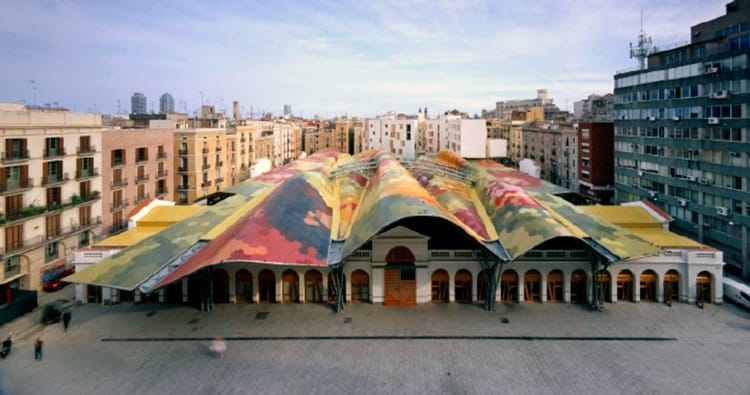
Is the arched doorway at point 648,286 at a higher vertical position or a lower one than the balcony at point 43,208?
lower

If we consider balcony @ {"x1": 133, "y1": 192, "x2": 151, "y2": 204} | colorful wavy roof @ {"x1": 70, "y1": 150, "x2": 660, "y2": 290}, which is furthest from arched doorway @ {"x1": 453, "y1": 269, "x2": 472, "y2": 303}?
balcony @ {"x1": 133, "y1": 192, "x2": 151, "y2": 204}

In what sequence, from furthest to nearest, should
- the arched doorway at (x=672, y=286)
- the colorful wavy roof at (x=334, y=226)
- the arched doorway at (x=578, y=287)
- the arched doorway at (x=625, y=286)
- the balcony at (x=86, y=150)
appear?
the balcony at (x=86, y=150)
the arched doorway at (x=578, y=287)
the arched doorway at (x=625, y=286)
the arched doorway at (x=672, y=286)
the colorful wavy roof at (x=334, y=226)

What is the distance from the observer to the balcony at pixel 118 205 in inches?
2367

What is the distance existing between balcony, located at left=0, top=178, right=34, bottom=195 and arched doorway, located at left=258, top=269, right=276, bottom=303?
24118 millimetres

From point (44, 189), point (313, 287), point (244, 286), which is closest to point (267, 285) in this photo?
point (244, 286)

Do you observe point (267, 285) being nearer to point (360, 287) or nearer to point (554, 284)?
point (360, 287)

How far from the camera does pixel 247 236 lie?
114 feet

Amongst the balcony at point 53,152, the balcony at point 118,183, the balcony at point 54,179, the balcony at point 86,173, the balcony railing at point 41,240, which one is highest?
the balcony at point 53,152

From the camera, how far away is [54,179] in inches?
1992

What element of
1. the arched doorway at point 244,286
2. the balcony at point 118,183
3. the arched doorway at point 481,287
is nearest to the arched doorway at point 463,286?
the arched doorway at point 481,287

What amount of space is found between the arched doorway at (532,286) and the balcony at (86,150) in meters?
47.1

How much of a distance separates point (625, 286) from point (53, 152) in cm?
5489

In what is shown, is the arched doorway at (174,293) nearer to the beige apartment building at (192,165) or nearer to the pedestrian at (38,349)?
the pedestrian at (38,349)

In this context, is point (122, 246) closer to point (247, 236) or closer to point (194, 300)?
point (194, 300)
